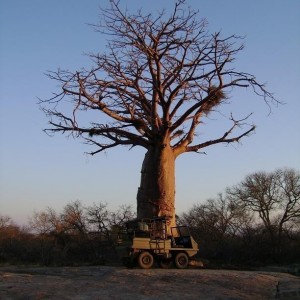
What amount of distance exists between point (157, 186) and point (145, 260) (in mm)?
3191

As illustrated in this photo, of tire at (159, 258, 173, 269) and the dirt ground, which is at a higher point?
tire at (159, 258, 173, 269)

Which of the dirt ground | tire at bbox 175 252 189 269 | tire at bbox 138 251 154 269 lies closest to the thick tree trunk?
tire at bbox 175 252 189 269

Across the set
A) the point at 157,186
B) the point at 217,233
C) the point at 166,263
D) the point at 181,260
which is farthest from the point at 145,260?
the point at 217,233

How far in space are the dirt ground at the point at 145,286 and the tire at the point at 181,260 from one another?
1816mm

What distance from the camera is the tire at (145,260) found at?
12812mm

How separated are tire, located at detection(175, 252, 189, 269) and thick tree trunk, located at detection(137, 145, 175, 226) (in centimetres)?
183

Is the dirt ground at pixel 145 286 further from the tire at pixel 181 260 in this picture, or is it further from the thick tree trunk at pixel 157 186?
the thick tree trunk at pixel 157 186

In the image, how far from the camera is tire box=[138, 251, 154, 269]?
504 inches

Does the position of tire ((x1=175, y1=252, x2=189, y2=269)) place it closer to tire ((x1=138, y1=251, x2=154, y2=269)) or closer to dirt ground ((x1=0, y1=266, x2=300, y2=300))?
tire ((x1=138, y1=251, x2=154, y2=269))

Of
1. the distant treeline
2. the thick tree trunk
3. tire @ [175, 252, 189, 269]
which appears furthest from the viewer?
the distant treeline

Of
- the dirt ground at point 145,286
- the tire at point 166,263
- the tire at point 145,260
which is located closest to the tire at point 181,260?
the tire at point 166,263

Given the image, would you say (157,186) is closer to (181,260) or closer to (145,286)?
(181,260)

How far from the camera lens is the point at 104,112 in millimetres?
15680

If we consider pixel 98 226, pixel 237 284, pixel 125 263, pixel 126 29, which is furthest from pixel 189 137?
pixel 98 226
